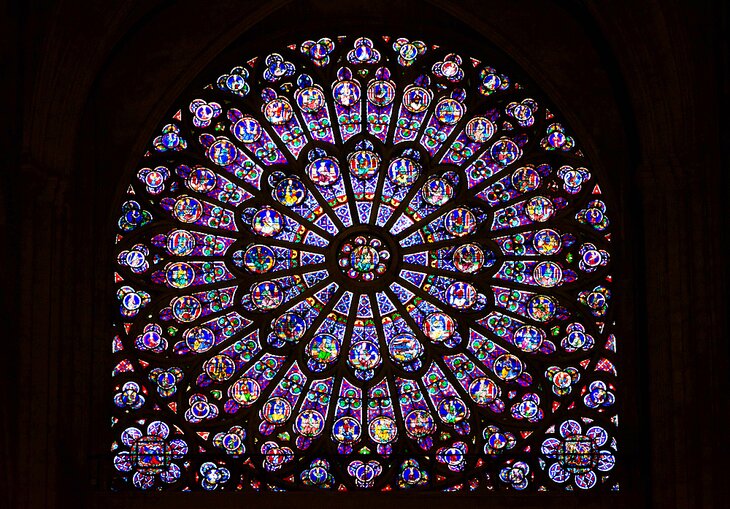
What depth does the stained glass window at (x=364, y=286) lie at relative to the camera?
15352mm

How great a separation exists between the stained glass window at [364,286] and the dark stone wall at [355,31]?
231 millimetres

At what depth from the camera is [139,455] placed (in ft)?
49.9

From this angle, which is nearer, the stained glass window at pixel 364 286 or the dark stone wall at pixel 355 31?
the dark stone wall at pixel 355 31

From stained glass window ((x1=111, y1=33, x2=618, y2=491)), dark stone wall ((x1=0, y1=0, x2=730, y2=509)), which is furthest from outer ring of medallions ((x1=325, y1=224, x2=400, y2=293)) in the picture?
dark stone wall ((x1=0, y1=0, x2=730, y2=509))

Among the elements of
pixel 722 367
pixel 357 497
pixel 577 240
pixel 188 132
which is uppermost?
pixel 188 132

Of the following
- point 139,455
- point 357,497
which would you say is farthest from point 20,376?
point 357,497

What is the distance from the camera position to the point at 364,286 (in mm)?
15922

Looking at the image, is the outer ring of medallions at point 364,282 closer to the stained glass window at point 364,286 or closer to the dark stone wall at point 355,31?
the stained glass window at point 364,286

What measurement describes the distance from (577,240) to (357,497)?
299 centimetres

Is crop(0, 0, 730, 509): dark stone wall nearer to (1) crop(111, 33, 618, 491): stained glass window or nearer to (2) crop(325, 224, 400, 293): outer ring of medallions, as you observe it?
(1) crop(111, 33, 618, 491): stained glass window

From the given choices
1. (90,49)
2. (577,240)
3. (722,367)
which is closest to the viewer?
(722,367)

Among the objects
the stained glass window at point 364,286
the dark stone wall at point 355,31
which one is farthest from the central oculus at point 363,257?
the dark stone wall at point 355,31

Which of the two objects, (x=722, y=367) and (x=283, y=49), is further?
(x=283, y=49)

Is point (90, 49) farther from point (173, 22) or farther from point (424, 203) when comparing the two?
point (424, 203)
